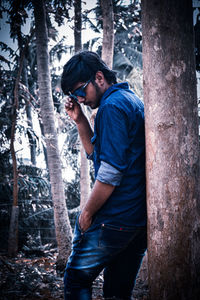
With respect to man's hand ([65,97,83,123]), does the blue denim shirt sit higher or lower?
lower

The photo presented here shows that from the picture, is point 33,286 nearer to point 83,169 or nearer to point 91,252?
point 91,252

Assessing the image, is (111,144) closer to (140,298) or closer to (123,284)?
(123,284)

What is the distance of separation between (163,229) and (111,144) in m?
0.62

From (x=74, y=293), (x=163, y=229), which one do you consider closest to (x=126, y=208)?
(x=163, y=229)

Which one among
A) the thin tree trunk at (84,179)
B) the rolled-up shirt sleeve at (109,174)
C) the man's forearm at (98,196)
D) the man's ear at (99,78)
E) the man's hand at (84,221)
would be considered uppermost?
the man's ear at (99,78)

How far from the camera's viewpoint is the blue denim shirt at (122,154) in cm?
158

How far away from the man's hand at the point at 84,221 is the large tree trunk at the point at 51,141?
4.61m

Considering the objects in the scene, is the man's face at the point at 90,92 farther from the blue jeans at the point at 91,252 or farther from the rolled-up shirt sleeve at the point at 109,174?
the blue jeans at the point at 91,252

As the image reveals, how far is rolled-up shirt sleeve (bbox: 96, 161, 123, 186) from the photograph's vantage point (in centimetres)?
156

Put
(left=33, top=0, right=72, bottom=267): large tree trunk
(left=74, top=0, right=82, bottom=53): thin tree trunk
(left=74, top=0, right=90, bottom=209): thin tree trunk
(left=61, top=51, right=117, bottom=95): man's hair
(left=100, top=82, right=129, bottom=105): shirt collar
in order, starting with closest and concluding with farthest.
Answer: (left=100, top=82, right=129, bottom=105): shirt collar, (left=61, top=51, right=117, bottom=95): man's hair, (left=33, top=0, right=72, bottom=267): large tree trunk, (left=74, top=0, right=82, bottom=53): thin tree trunk, (left=74, top=0, right=90, bottom=209): thin tree trunk

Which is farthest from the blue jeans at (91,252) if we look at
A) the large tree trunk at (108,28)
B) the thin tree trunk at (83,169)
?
the thin tree trunk at (83,169)

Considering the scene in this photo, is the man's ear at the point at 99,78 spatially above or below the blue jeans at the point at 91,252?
above

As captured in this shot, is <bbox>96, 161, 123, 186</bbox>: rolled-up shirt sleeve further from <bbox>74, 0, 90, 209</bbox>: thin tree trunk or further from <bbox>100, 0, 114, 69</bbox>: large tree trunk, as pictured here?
<bbox>74, 0, 90, 209</bbox>: thin tree trunk

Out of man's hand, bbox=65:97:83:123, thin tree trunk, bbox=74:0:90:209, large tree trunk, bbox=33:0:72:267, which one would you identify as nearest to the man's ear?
man's hand, bbox=65:97:83:123
